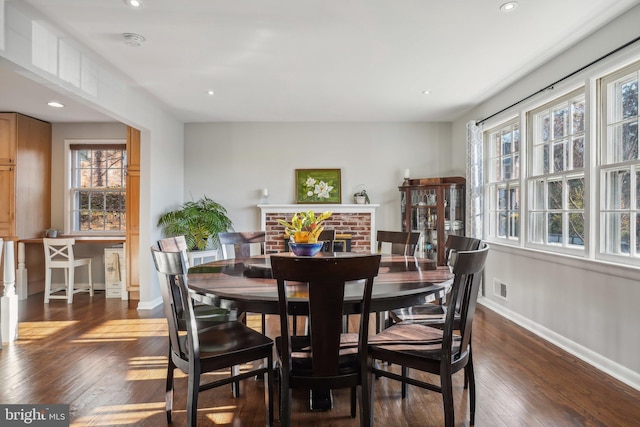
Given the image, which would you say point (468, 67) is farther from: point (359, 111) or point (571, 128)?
point (359, 111)

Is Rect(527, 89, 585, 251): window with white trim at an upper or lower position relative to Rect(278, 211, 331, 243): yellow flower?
upper

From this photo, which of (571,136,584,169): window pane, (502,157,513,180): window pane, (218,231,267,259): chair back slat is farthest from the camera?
(502,157,513,180): window pane

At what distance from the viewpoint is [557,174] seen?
135 inches

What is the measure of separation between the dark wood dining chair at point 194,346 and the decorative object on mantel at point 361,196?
3.79 meters

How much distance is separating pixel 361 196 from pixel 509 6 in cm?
344

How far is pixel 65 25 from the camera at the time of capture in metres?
2.77

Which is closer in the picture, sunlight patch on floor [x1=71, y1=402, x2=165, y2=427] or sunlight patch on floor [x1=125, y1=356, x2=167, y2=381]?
sunlight patch on floor [x1=71, y1=402, x2=165, y2=427]

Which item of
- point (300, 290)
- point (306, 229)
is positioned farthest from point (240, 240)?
point (300, 290)

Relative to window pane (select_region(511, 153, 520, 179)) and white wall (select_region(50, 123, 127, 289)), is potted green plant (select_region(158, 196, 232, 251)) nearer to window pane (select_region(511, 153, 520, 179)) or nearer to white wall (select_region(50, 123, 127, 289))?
white wall (select_region(50, 123, 127, 289))

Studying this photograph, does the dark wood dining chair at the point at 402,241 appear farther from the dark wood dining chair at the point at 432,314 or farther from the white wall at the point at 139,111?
the white wall at the point at 139,111

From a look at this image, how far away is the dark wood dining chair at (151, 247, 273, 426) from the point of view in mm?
1762

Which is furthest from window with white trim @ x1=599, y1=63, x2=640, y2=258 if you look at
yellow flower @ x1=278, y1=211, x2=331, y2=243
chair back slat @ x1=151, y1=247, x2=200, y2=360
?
chair back slat @ x1=151, y1=247, x2=200, y2=360

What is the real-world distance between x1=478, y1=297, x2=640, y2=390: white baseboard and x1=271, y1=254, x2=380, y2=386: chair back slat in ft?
6.84

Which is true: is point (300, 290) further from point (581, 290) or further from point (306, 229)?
point (581, 290)
